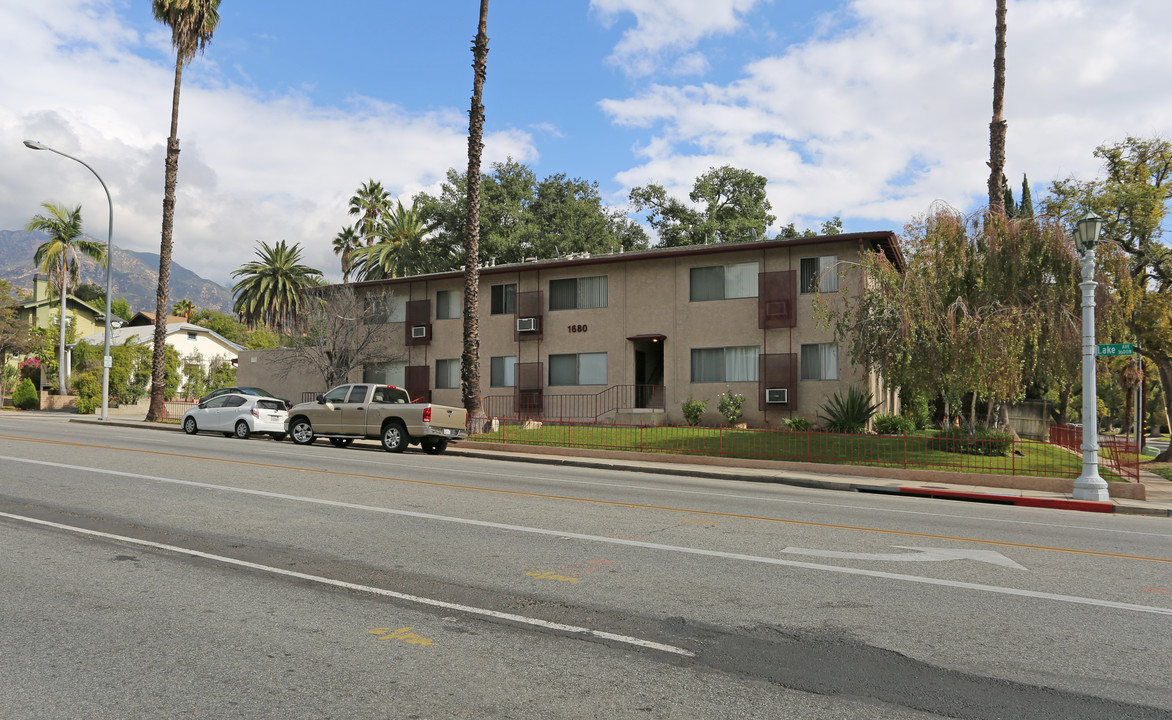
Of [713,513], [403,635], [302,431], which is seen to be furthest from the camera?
[302,431]

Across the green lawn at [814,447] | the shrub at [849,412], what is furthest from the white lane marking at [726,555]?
the shrub at [849,412]

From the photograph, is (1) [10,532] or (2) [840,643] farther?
(1) [10,532]

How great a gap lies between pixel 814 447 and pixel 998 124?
1251 cm

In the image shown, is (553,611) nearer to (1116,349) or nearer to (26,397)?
(1116,349)

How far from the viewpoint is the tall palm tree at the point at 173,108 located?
33.5 metres

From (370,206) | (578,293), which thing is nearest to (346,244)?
(370,206)

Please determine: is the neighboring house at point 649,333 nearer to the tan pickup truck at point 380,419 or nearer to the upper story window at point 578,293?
the upper story window at point 578,293

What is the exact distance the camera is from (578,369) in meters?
30.2

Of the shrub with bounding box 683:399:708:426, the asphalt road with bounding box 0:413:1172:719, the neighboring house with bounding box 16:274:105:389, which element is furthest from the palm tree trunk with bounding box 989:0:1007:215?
the neighboring house with bounding box 16:274:105:389

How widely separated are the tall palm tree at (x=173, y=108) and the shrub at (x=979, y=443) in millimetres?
29984

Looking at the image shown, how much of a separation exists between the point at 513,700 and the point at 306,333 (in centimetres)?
3213

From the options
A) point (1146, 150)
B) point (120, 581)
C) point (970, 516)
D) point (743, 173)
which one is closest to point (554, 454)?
point (970, 516)

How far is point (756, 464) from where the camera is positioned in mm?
20094

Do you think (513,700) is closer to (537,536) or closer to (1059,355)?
(537,536)
